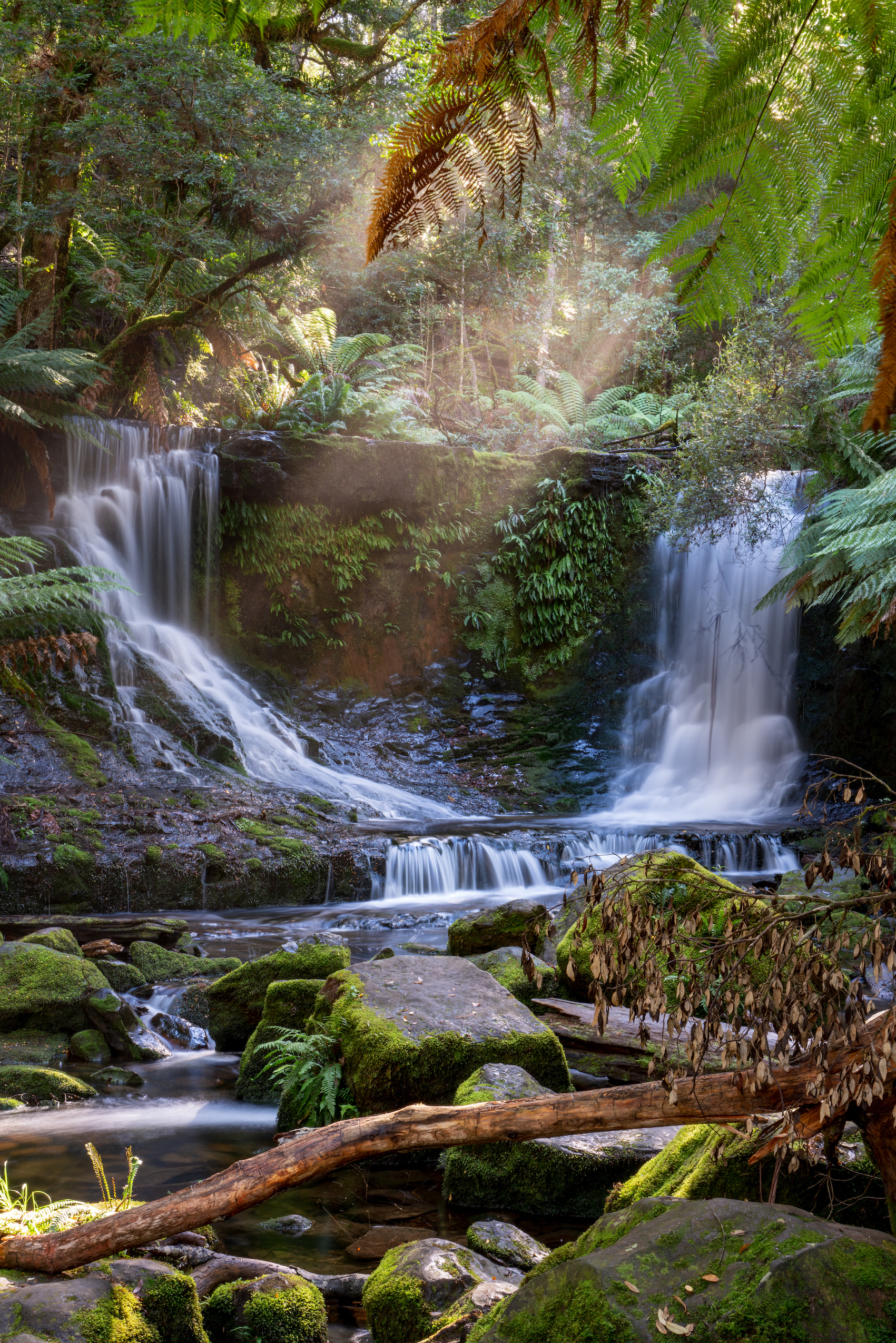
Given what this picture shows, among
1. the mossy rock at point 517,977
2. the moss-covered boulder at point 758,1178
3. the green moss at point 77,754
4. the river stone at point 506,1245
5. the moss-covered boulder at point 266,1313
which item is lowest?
the river stone at point 506,1245

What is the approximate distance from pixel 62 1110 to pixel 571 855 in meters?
6.78

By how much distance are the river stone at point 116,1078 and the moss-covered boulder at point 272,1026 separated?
0.56 meters

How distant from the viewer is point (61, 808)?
8.66 m

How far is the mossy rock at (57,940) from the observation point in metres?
6.13

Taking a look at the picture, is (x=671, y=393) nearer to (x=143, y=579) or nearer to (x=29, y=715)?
(x=143, y=579)

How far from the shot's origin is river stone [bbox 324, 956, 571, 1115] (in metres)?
4.07

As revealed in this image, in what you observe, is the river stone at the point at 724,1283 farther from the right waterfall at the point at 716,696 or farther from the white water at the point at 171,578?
the right waterfall at the point at 716,696

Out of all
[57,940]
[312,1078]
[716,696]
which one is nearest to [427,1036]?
[312,1078]

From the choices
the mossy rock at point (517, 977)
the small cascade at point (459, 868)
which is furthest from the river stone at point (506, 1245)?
the small cascade at point (459, 868)

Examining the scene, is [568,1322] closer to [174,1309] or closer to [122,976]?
[174,1309]

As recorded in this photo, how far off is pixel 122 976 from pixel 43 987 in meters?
0.72

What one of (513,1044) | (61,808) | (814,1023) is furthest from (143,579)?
(814,1023)

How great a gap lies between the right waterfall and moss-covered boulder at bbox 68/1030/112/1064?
32.8 ft

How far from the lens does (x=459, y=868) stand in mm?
9891
